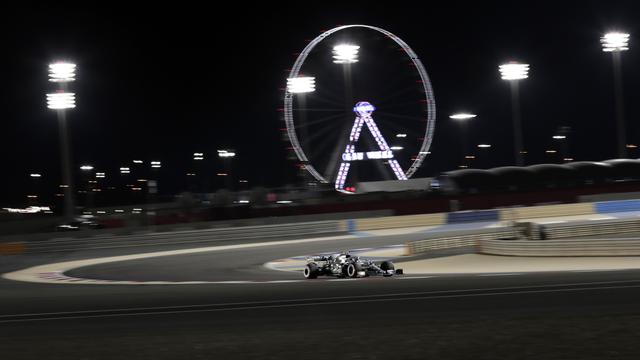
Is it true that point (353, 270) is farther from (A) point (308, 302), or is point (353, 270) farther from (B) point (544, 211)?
(B) point (544, 211)

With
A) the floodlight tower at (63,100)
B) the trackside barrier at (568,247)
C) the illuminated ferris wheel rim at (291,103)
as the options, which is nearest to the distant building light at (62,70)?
the floodlight tower at (63,100)

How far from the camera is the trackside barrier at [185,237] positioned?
37.0 metres

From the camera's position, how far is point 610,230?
30.9m

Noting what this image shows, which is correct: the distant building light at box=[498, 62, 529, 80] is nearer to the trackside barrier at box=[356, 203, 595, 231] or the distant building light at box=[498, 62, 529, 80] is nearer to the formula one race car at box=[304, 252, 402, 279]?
the trackside barrier at box=[356, 203, 595, 231]

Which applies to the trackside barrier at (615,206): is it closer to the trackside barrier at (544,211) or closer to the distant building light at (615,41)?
the trackside barrier at (544,211)

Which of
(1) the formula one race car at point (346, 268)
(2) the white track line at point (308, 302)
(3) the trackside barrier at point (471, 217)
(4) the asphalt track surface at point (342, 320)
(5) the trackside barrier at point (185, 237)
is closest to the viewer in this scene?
(4) the asphalt track surface at point (342, 320)

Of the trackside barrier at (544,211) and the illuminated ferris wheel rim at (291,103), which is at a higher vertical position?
the illuminated ferris wheel rim at (291,103)

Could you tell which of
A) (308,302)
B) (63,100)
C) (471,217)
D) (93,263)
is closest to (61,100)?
(63,100)

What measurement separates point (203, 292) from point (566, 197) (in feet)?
125

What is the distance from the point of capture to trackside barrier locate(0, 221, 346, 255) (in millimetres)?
37000

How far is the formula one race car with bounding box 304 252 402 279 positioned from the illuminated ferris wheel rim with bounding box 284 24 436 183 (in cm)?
2953

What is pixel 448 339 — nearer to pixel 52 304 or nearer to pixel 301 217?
pixel 52 304

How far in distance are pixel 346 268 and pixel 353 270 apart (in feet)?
0.63

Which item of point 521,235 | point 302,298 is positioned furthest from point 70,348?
point 521,235
